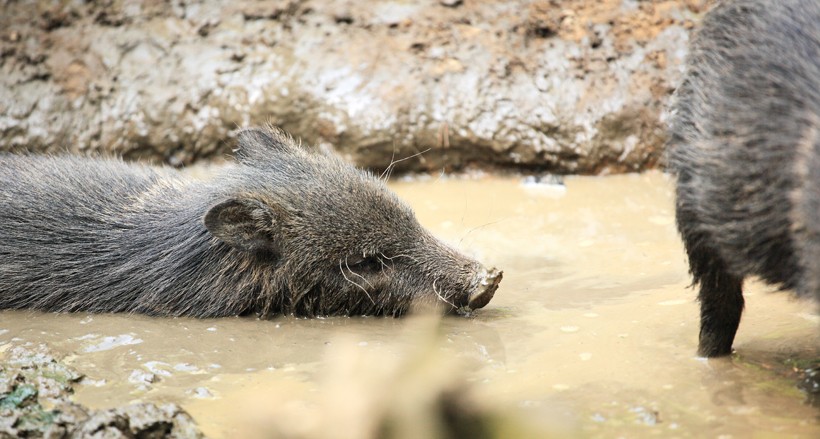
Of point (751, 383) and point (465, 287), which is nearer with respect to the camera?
point (751, 383)

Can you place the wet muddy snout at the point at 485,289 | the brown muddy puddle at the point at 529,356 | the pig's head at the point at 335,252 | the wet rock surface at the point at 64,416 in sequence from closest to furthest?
the wet rock surface at the point at 64,416
the brown muddy puddle at the point at 529,356
the wet muddy snout at the point at 485,289
the pig's head at the point at 335,252

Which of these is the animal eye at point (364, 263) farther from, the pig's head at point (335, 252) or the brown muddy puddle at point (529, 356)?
the brown muddy puddle at point (529, 356)

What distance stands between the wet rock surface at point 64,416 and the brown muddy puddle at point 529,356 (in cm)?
12

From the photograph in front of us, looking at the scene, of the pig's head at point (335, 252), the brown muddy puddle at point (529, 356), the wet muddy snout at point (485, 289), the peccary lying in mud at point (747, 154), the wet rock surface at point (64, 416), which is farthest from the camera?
the pig's head at point (335, 252)

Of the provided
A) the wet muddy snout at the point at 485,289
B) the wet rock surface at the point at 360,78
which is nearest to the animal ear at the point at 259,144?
the wet muddy snout at the point at 485,289

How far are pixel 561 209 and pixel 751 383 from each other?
3061mm

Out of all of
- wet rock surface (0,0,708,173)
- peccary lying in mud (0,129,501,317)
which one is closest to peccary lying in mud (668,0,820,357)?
peccary lying in mud (0,129,501,317)

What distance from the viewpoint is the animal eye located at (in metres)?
4.82

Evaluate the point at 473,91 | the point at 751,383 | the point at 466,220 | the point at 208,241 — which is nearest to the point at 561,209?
the point at 466,220

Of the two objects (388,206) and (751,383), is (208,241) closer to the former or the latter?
(388,206)

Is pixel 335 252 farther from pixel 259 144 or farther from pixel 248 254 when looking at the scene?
pixel 259 144

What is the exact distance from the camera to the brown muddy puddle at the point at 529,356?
3.32m

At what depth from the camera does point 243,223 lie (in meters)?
4.73

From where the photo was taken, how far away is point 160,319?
4719 millimetres
